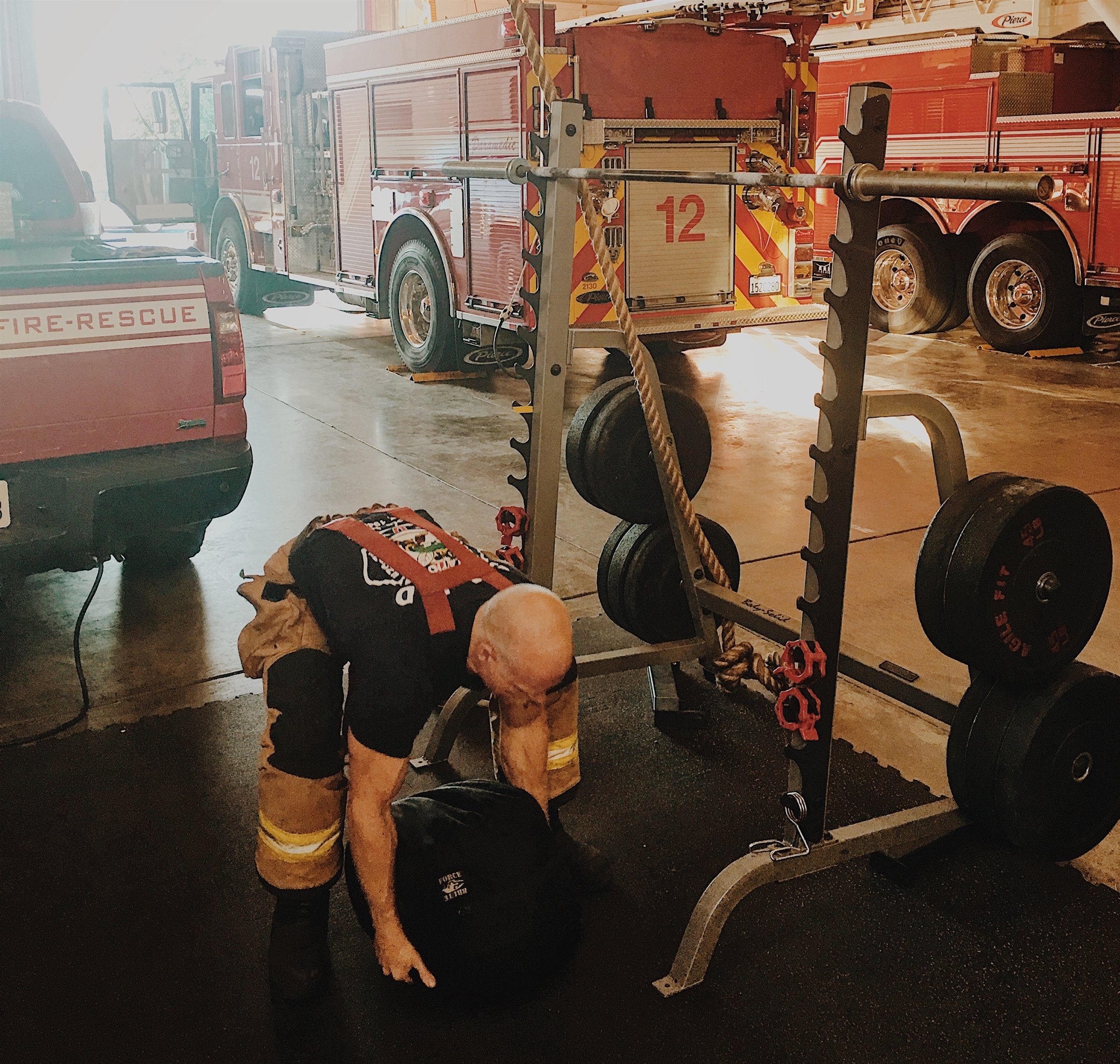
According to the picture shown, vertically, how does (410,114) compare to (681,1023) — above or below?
above

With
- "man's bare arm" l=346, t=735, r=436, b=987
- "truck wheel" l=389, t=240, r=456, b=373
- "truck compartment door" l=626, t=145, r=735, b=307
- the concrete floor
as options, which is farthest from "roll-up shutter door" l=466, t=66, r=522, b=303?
"man's bare arm" l=346, t=735, r=436, b=987

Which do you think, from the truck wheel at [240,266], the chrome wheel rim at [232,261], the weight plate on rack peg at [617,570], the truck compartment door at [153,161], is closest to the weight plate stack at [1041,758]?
the weight plate on rack peg at [617,570]

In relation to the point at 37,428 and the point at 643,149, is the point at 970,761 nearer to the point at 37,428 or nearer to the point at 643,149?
the point at 37,428

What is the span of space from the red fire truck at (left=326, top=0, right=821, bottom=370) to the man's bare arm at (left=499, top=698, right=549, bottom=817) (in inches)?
222

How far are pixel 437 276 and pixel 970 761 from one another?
25.4 feet

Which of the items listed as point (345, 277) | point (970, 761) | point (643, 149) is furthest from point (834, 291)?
point (345, 277)

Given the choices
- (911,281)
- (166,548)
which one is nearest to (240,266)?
(911,281)

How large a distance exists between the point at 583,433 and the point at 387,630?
1543 mm

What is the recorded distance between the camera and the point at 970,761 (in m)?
3.10

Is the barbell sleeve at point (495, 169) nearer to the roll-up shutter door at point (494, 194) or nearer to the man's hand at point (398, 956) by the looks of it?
the man's hand at point (398, 956)

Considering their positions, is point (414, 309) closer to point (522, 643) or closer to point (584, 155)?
point (584, 155)

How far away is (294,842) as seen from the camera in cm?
273

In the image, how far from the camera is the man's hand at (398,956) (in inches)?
106

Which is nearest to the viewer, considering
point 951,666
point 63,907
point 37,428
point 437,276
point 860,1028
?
point 860,1028
